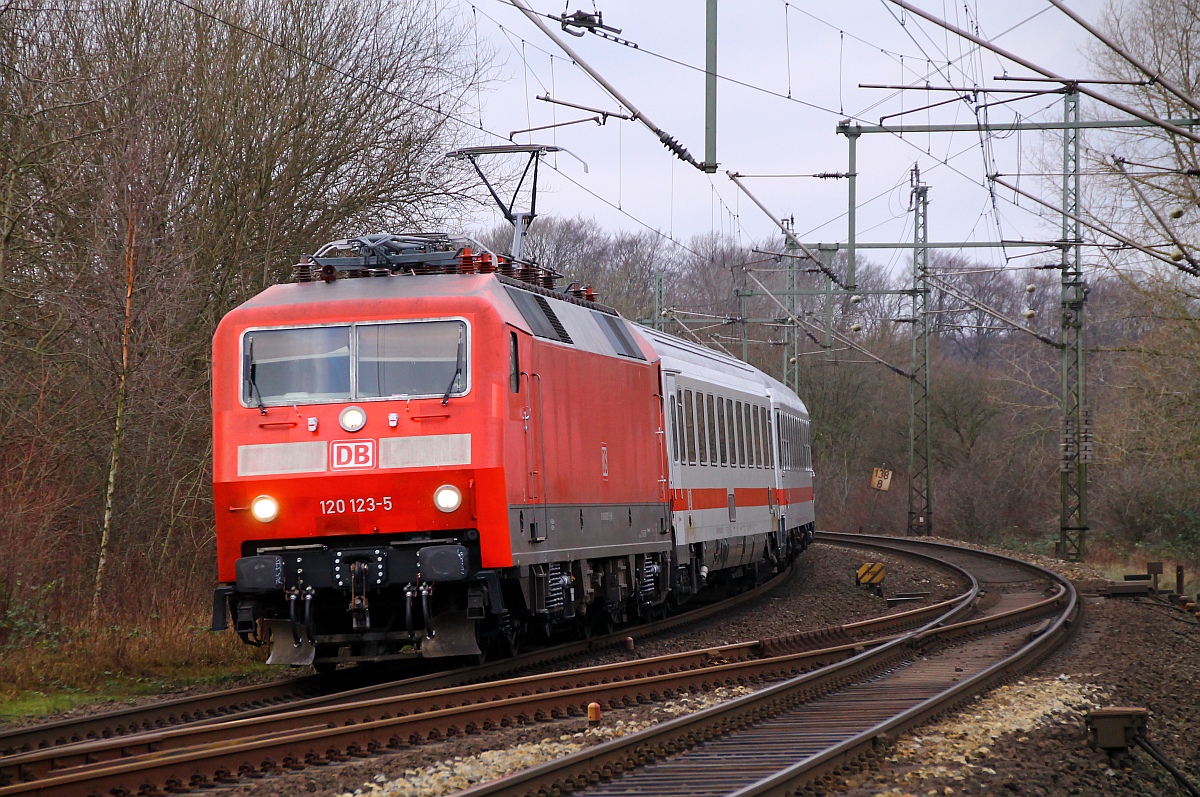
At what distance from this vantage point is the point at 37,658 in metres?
11.5

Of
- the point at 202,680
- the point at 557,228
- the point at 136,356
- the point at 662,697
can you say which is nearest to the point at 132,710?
the point at 202,680

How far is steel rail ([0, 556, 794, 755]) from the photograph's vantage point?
8.59 metres

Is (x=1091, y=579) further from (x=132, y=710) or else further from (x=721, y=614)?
(x=132, y=710)

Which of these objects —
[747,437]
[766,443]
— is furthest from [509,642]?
[766,443]

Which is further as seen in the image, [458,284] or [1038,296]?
[1038,296]

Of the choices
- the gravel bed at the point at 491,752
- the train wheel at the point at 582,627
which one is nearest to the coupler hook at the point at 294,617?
the gravel bed at the point at 491,752

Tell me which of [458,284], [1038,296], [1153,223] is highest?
[1038,296]

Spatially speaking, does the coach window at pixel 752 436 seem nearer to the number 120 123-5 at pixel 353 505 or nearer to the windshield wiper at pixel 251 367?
the number 120 123-5 at pixel 353 505

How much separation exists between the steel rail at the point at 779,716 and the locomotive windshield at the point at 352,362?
348cm

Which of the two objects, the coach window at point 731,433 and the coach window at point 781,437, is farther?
the coach window at point 781,437

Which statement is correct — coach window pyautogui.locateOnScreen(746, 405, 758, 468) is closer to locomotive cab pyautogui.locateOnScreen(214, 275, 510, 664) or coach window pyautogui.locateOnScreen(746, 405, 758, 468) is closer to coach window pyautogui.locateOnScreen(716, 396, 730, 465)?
coach window pyautogui.locateOnScreen(716, 396, 730, 465)

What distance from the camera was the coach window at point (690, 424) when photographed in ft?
56.5

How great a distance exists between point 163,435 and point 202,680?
566cm

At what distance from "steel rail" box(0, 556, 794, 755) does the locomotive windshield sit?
2350 mm
